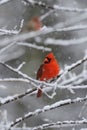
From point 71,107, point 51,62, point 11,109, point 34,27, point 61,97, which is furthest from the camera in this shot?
point 71,107

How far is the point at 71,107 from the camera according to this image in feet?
42.5

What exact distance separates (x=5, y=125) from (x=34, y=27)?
828mm

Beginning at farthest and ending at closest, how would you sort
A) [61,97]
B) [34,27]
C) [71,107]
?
1. [71,107]
2. [61,97]
3. [34,27]

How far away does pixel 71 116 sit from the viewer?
41.0ft

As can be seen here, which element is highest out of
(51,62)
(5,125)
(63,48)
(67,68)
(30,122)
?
(63,48)

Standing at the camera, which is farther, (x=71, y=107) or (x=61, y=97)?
(x=71, y=107)

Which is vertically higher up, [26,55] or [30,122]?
[26,55]

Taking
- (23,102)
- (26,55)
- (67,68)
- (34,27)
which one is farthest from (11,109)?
(34,27)

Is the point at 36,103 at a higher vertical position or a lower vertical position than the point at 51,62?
higher

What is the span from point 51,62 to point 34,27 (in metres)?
3.05

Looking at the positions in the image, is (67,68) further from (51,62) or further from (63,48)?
(63,48)

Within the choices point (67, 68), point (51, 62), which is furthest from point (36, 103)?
point (67, 68)

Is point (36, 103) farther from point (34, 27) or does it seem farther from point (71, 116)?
point (34, 27)

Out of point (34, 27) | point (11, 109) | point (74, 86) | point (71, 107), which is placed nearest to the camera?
point (34, 27)
